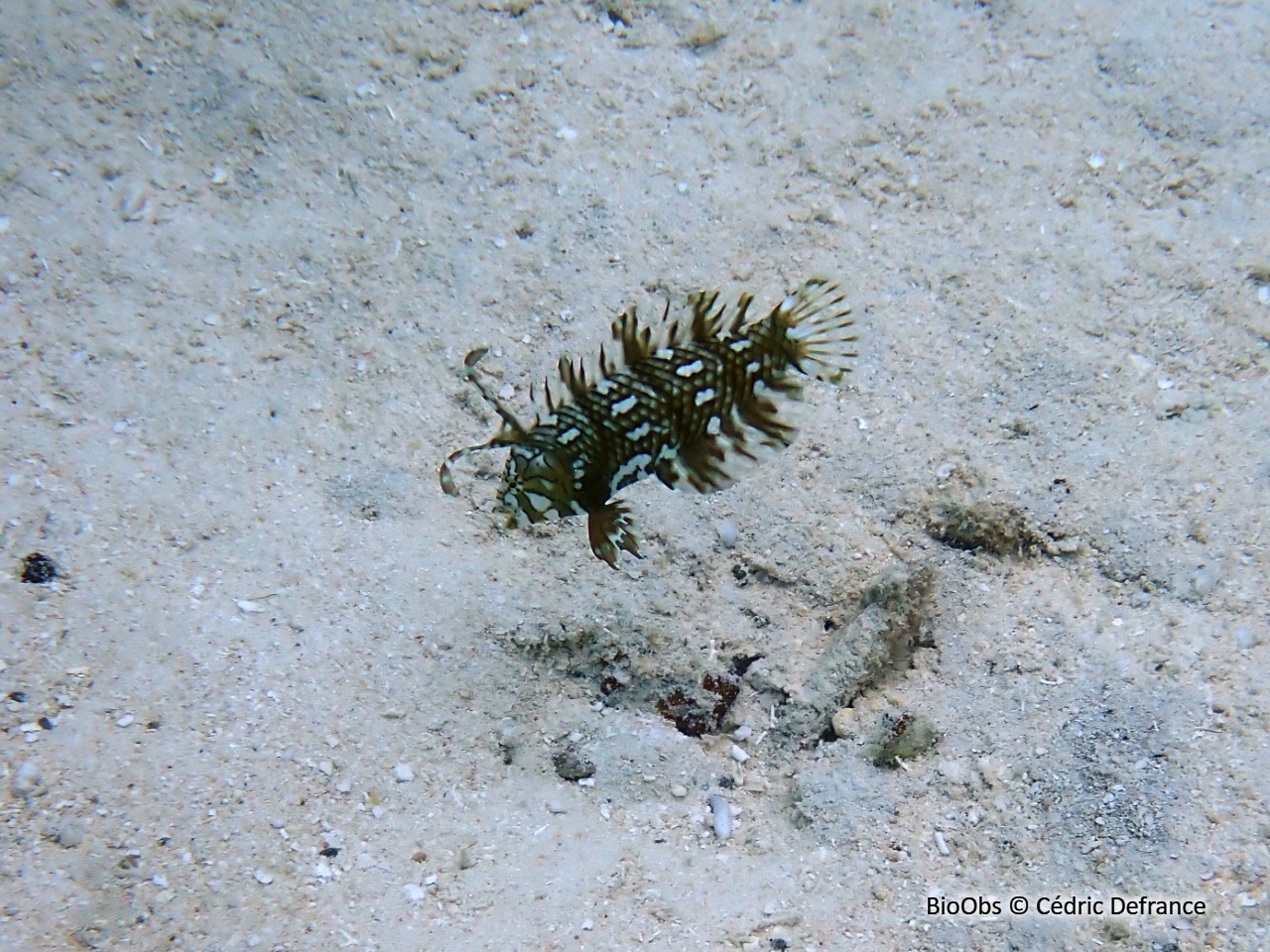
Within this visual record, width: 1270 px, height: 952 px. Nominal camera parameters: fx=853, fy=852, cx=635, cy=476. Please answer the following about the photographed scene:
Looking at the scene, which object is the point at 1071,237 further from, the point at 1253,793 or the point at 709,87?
the point at 1253,793

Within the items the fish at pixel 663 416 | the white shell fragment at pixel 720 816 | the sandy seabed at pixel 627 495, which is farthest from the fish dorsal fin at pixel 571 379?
the white shell fragment at pixel 720 816

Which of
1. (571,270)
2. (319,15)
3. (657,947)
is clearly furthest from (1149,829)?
(319,15)

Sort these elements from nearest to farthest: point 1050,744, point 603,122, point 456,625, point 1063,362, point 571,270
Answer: point 1050,744, point 456,625, point 1063,362, point 571,270, point 603,122

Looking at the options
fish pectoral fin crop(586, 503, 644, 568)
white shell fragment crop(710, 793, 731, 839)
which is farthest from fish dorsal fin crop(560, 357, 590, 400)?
white shell fragment crop(710, 793, 731, 839)

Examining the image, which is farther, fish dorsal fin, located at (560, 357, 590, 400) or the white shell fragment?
the white shell fragment

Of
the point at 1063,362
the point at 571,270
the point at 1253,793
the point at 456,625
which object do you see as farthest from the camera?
the point at 571,270

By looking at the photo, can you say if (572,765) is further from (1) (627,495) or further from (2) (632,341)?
(2) (632,341)

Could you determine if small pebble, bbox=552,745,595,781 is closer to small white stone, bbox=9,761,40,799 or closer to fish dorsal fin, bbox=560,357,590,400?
fish dorsal fin, bbox=560,357,590,400
